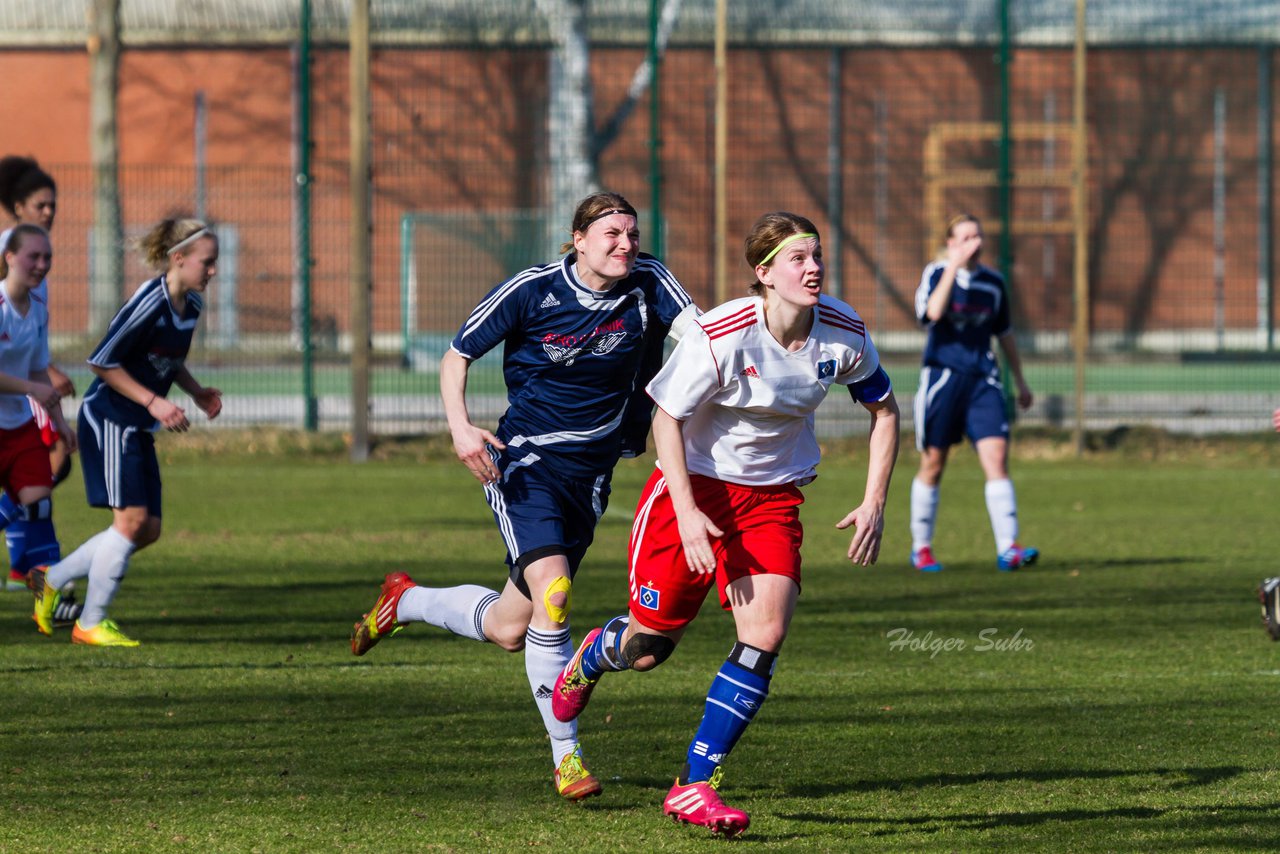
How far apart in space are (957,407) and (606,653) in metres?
5.62

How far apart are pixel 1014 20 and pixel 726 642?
464 inches

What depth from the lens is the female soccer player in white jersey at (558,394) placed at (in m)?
5.60

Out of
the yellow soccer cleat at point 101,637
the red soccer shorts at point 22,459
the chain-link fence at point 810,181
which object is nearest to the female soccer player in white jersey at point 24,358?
the red soccer shorts at point 22,459

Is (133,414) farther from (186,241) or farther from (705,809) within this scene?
(705,809)

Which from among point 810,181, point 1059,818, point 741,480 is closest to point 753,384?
point 741,480

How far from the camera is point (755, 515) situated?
530 centimetres

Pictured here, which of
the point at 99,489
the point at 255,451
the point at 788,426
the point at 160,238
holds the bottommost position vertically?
the point at 255,451

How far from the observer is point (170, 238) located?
784 centimetres

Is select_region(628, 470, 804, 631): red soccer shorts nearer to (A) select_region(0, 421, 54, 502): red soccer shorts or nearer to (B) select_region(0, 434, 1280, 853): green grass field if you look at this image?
(B) select_region(0, 434, 1280, 853): green grass field

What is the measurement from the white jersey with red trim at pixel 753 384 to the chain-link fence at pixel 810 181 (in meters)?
11.7

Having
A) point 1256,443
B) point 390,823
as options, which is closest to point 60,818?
point 390,823

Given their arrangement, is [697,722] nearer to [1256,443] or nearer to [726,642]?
[726,642]

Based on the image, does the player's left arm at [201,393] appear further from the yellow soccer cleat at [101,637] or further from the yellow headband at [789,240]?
the yellow headband at [789,240]
